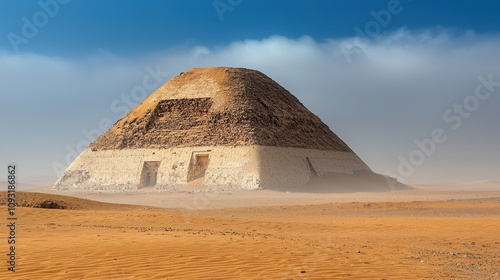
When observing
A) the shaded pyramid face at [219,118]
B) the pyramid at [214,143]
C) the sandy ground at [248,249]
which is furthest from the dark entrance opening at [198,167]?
the sandy ground at [248,249]

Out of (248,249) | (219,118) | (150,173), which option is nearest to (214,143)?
(219,118)

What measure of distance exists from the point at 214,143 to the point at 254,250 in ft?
143

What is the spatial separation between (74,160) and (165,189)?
635 inches

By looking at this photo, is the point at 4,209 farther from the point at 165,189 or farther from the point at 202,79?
the point at 202,79

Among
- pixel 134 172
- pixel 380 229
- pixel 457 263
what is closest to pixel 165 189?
pixel 134 172

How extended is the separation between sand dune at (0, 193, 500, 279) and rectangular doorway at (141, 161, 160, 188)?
117ft

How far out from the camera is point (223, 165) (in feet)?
173

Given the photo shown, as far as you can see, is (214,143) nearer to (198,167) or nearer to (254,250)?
(198,167)

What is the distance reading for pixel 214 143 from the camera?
5534 centimetres

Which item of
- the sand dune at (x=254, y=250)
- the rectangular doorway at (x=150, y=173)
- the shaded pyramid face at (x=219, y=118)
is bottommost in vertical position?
the sand dune at (x=254, y=250)

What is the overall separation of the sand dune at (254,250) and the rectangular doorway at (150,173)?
35640 millimetres

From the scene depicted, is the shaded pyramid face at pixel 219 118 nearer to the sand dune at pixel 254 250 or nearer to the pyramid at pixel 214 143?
the pyramid at pixel 214 143

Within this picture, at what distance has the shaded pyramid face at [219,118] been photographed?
56500 millimetres

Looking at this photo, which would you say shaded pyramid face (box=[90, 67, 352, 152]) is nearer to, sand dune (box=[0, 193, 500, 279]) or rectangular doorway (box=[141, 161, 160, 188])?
rectangular doorway (box=[141, 161, 160, 188])
